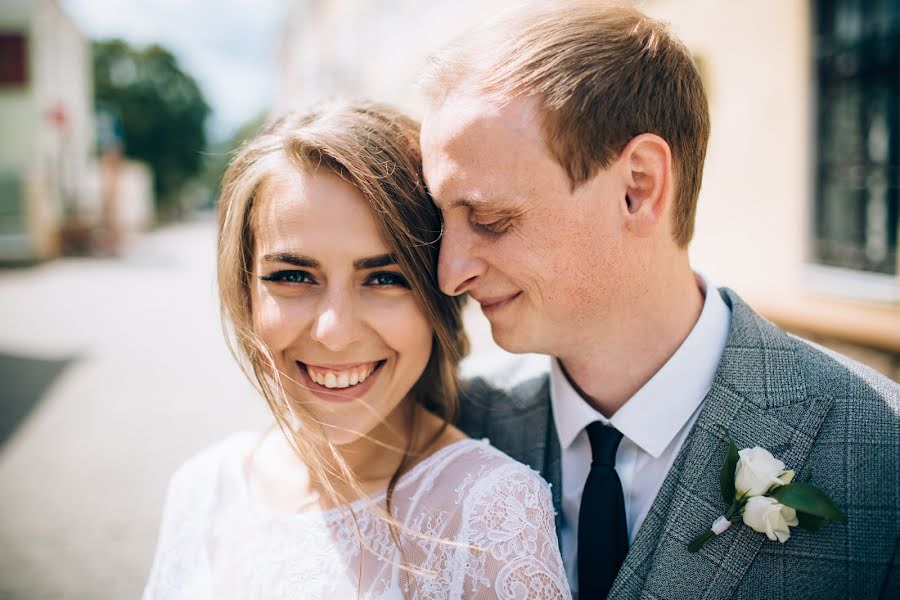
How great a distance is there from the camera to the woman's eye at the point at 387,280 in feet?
5.55

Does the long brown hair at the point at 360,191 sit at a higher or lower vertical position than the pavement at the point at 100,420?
Answer: higher

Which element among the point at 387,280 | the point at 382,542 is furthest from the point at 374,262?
the point at 382,542

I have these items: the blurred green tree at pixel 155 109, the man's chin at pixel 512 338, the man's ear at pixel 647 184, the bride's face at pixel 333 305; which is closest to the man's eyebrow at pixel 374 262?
the bride's face at pixel 333 305

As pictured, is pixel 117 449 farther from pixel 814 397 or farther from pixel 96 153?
pixel 96 153

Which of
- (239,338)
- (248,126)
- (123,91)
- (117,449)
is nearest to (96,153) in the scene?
(123,91)

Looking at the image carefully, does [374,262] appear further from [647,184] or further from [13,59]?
[13,59]

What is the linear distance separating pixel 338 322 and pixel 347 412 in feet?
0.87

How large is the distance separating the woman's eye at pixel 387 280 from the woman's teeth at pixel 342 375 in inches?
8.5

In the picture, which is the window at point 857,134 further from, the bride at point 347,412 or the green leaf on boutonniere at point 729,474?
the bride at point 347,412

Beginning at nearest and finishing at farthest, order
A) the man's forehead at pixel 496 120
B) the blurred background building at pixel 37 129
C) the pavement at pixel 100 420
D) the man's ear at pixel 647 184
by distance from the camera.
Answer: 1. the man's forehead at pixel 496 120
2. the man's ear at pixel 647 184
3. the pavement at pixel 100 420
4. the blurred background building at pixel 37 129

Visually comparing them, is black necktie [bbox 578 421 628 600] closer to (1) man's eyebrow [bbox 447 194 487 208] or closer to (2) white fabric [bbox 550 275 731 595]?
(2) white fabric [bbox 550 275 731 595]

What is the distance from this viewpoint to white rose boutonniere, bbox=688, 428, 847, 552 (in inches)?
56.0

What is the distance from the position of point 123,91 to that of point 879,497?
47.8 metres

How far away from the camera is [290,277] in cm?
171
